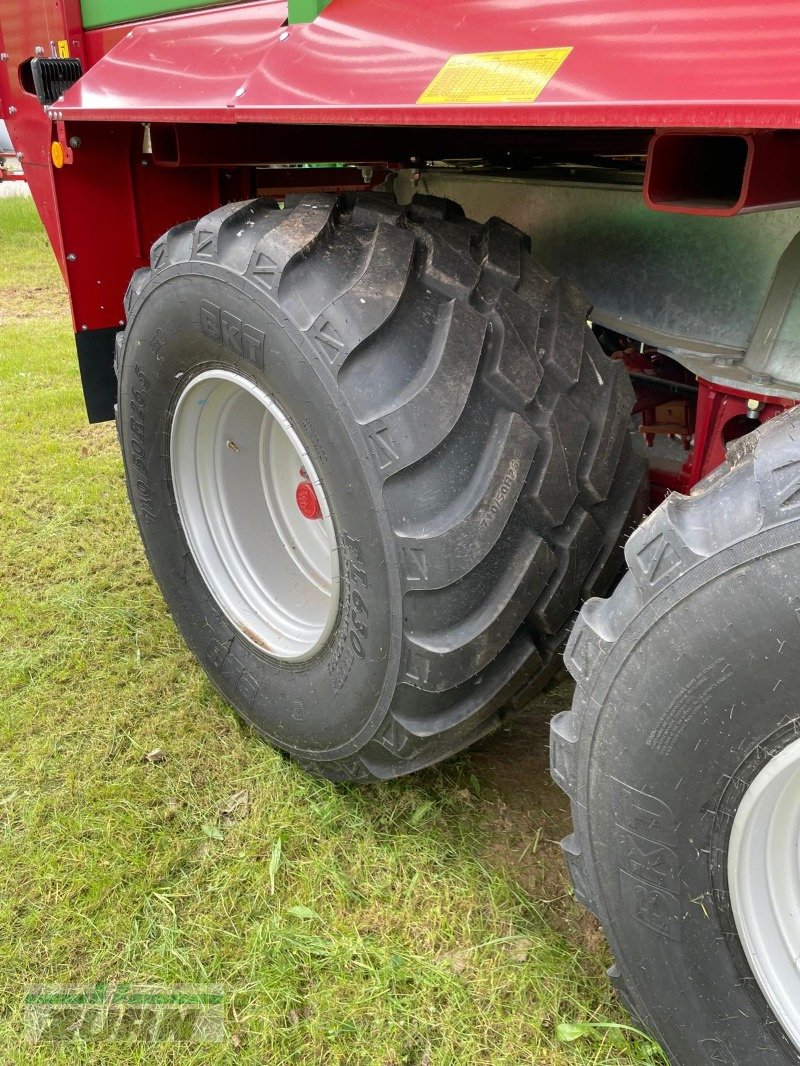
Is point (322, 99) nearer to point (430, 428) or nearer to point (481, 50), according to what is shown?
point (481, 50)

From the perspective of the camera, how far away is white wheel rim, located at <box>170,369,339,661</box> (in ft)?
7.04

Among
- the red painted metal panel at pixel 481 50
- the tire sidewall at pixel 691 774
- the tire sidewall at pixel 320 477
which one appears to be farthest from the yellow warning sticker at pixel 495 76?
the tire sidewall at pixel 691 774

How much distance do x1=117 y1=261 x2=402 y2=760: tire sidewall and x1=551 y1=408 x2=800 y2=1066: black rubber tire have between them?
0.40 m

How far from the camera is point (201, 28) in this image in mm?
1792

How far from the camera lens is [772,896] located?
1.30 m

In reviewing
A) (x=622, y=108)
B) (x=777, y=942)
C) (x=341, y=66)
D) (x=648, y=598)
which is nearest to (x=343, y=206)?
(x=341, y=66)

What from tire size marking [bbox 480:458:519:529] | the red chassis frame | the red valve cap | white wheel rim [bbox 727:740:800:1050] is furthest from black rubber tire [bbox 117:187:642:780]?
white wheel rim [bbox 727:740:800:1050]

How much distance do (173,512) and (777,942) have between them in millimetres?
1589

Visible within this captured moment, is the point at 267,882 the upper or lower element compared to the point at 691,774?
lower

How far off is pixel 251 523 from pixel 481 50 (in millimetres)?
1364

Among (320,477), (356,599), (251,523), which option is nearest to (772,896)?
(356,599)

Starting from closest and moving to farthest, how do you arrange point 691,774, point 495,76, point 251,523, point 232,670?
point 495,76
point 691,774
point 232,670
point 251,523

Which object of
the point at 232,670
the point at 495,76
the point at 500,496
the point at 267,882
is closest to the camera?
the point at 495,76

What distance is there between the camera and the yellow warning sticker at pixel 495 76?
108 cm
